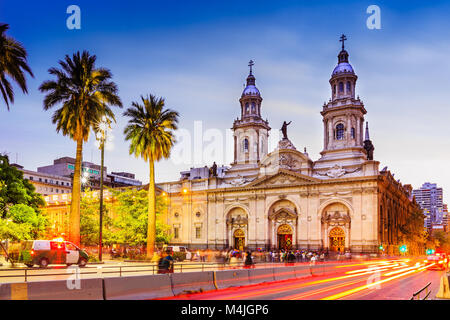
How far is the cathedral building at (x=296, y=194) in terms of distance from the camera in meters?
64.9

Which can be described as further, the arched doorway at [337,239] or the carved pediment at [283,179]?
the carved pediment at [283,179]

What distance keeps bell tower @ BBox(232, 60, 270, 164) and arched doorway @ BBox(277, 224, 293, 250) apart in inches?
552

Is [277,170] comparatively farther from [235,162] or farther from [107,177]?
[107,177]

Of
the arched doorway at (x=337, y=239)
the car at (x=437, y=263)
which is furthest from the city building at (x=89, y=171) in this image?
the car at (x=437, y=263)

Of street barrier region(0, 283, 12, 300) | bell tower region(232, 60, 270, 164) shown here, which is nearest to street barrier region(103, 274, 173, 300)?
street barrier region(0, 283, 12, 300)

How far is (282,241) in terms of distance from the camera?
71750 millimetres

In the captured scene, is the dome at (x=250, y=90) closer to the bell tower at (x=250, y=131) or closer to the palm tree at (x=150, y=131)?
the bell tower at (x=250, y=131)

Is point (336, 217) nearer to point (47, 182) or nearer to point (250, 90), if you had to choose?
point (250, 90)

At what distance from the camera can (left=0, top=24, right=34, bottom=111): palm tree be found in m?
22.9

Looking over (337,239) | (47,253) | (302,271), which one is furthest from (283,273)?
(337,239)

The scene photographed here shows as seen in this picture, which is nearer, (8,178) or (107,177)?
(8,178)

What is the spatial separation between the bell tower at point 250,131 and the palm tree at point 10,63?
58.6 m
